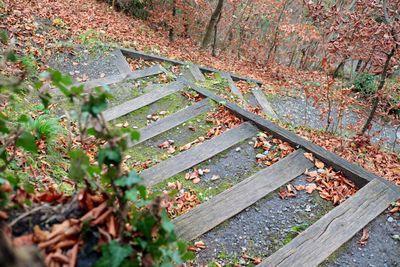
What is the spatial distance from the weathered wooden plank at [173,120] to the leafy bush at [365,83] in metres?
7.74

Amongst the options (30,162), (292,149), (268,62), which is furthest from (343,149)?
(268,62)

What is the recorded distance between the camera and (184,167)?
12.5 feet

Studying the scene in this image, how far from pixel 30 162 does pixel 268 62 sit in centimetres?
1123

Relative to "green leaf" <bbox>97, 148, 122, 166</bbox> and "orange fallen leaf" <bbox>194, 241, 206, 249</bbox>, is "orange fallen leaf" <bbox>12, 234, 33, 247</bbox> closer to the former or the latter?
"green leaf" <bbox>97, 148, 122, 166</bbox>

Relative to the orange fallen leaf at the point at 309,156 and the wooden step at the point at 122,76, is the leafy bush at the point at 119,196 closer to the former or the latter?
the orange fallen leaf at the point at 309,156

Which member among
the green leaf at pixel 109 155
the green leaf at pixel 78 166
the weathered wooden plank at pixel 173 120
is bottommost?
the weathered wooden plank at pixel 173 120

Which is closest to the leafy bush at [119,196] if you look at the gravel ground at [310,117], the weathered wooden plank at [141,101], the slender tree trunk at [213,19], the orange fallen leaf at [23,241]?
the orange fallen leaf at [23,241]

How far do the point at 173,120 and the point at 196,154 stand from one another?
985mm

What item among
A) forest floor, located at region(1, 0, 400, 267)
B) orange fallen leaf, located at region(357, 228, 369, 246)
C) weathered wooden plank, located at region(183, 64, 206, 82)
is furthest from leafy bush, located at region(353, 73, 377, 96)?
orange fallen leaf, located at region(357, 228, 369, 246)

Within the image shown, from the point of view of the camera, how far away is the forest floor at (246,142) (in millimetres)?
2898

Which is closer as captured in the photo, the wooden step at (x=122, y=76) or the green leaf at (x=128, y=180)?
the green leaf at (x=128, y=180)

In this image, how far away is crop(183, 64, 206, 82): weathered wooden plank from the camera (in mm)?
7284

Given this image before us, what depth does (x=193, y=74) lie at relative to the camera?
24.6 feet

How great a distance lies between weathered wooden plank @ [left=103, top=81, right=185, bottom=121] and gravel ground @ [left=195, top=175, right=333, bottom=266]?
2660 millimetres
